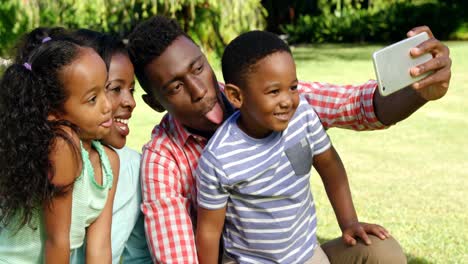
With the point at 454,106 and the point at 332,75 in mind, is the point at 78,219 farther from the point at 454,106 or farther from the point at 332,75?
the point at 332,75

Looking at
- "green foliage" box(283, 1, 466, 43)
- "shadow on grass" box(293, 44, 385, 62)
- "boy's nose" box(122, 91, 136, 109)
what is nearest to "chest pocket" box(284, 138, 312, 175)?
"boy's nose" box(122, 91, 136, 109)

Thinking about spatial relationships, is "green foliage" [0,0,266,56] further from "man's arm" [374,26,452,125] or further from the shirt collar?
"man's arm" [374,26,452,125]

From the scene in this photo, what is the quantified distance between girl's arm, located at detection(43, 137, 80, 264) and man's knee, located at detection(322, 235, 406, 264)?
1034 mm

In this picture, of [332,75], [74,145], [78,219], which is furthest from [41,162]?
[332,75]

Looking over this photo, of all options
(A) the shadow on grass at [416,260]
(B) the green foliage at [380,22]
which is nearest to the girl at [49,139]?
(A) the shadow on grass at [416,260]

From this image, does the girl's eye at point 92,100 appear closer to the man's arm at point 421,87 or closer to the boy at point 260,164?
the boy at point 260,164

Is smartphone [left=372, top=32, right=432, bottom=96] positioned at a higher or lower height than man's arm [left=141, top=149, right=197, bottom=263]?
higher

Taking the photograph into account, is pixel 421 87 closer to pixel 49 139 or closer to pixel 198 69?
pixel 198 69

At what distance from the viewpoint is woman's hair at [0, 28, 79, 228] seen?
2.35m

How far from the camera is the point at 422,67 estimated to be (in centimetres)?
246

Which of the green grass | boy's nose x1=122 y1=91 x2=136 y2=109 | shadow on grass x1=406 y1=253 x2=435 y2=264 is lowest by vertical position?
the green grass

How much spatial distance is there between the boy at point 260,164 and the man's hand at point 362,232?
1cm

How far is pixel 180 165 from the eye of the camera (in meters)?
2.76

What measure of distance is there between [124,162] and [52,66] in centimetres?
62
